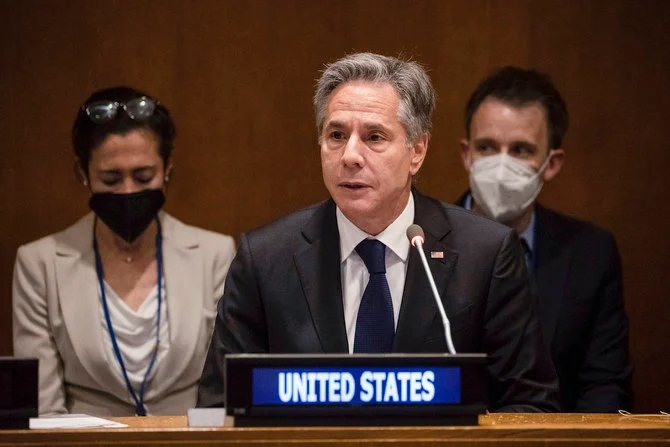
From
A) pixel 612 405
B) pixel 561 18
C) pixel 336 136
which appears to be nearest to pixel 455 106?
pixel 561 18

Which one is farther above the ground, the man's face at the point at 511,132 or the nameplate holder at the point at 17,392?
the man's face at the point at 511,132

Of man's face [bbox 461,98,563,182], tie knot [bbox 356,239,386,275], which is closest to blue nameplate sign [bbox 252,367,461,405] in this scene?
tie knot [bbox 356,239,386,275]

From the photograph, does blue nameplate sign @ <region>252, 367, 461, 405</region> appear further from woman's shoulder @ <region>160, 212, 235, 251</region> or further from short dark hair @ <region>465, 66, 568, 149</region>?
short dark hair @ <region>465, 66, 568, 149</region>

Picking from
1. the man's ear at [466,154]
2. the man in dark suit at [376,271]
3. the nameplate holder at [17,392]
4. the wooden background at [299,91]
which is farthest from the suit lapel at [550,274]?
the nameplate holder at [17,392]

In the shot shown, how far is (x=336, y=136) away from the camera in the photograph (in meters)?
2.47

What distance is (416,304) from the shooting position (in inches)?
92.2

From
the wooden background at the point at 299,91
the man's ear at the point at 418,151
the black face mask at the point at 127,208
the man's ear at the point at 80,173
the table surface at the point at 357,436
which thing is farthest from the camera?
the wooden background at the point at 299,91

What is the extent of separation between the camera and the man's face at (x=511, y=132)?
345 cm

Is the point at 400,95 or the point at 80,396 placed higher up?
the point at 400,95

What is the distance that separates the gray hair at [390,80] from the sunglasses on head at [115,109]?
0.89 meters

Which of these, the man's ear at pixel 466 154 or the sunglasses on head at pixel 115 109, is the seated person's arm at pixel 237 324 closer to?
the sunglasses on head at pixel 115 109

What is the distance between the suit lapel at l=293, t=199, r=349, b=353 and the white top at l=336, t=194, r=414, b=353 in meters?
0.03

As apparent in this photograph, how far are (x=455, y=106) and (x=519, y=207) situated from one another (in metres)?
0.66

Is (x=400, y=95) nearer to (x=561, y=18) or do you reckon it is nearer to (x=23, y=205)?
(x=561, y=18)
